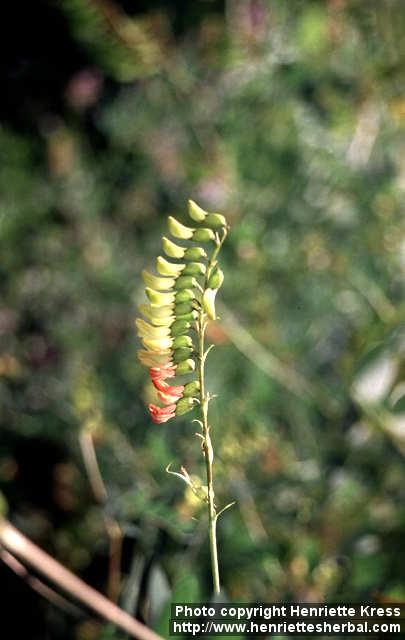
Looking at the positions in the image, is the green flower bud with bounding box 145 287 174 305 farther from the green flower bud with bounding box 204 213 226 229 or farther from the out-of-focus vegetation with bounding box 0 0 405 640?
the out-of-focus vegetation with bounding box 0 0 405 640

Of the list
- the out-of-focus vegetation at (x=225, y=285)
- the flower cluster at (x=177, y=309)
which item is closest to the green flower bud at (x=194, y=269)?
the flower cluster at (x=177, y=309)

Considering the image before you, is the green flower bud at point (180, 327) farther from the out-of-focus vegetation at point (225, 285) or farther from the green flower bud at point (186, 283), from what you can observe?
the out-of-focus vegetation at point (225, 285)

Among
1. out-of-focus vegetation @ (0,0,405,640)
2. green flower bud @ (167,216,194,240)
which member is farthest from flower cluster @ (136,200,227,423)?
out-of-focus vegetation @ (0,0,405,640)

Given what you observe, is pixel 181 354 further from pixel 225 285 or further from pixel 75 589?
pixel 225 285

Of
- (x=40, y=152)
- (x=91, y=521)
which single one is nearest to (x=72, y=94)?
(x=40, y=152)

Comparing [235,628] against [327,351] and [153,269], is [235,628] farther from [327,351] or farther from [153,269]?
[153,269]

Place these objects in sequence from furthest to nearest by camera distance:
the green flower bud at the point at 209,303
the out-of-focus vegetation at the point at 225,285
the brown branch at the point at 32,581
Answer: the out-of-focus vegetation at the point at 225,285, the brown branch at the point at 32,581, the green flower bud at the point at 209,303

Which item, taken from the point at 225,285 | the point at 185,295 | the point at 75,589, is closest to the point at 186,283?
the point at 185,295
